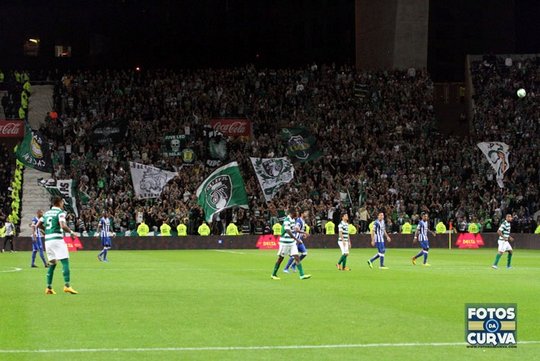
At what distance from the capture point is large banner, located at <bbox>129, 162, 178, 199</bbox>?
218 feet

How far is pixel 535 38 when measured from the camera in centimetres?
8756

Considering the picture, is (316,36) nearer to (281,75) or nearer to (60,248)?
(281,75)

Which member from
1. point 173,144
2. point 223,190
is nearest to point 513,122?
point 223,190

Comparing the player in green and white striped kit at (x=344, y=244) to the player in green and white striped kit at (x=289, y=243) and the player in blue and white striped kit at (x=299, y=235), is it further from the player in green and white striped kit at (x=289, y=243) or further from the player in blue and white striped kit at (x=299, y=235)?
the player in green and white striped kit at (x=289, y=243)

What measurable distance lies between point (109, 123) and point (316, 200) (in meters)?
15.4

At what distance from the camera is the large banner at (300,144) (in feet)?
235

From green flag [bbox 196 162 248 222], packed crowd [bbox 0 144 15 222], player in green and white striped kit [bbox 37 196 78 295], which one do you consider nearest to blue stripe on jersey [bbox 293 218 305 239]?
player in green and white striped kit [bbox 37 196 78 295]

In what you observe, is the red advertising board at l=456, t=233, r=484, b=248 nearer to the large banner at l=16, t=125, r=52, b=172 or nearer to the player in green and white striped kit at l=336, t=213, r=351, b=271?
the player in green and white striped kit at l=336, t=213, r=351, b=271

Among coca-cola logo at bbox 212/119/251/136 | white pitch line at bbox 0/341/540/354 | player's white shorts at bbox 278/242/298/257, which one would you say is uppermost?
coca-cola logo at bbox 212/119/251/136

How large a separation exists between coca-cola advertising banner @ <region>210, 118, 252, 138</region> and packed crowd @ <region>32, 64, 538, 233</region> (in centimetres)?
67

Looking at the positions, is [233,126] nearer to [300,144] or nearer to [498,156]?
[300,144]

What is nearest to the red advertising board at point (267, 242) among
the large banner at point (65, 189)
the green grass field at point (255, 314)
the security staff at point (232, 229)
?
the security staff at point (232, 229)

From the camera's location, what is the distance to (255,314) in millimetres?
21906

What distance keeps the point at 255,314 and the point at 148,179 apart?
45.4 m
